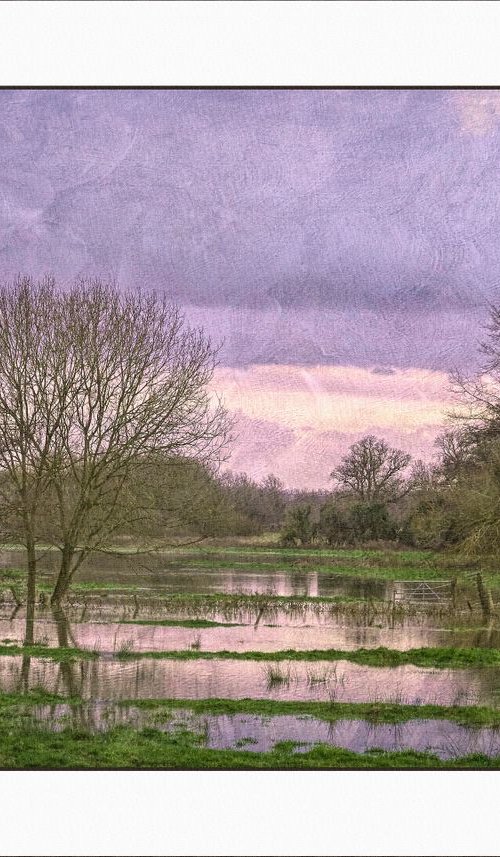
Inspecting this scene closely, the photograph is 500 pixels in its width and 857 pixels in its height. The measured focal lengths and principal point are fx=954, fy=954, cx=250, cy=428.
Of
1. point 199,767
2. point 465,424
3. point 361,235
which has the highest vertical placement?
point 361,235

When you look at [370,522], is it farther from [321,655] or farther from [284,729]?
[284,729]

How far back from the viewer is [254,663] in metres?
9.33

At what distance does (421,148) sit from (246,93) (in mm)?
1634

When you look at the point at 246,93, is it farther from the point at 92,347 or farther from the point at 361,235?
the point at 92,347

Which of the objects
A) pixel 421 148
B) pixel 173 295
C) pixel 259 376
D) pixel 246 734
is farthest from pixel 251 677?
pixel 421 148

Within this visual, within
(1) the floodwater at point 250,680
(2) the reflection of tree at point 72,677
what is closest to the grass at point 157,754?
(2) the reflection of tree at point 72,677

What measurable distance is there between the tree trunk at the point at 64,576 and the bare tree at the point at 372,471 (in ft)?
11.0

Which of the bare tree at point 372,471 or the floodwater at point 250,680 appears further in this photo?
the bare tree at point 372,471

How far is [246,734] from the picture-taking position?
7664mm

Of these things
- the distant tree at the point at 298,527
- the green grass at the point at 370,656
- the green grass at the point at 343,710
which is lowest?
the green grass at the point at 343,710

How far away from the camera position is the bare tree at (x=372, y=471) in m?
8.78

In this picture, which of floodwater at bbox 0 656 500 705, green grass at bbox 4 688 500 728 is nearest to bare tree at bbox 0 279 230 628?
floodwater at bbox 0 656 500 705

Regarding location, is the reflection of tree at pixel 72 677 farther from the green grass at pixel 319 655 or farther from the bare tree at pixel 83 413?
the bare tree at pixel 83 413

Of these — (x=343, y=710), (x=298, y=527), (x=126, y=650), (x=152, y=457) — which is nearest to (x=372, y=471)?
(x=298, y=527)
